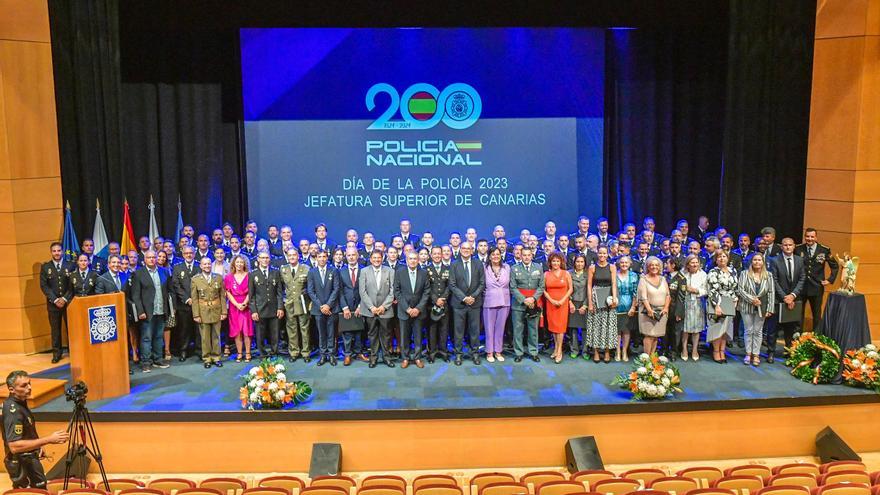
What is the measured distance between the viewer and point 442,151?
10.2 metres

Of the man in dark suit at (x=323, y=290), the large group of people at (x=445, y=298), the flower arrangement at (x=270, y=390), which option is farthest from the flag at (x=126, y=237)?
the flower arrangement at (x=270, y=390)

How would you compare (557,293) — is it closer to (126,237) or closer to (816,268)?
(816,268)

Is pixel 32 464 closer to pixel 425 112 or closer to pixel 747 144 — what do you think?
pixel 425 112

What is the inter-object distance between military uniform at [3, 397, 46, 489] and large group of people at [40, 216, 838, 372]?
7.31 ft

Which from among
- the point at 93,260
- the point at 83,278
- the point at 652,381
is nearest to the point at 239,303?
the point at 83,278

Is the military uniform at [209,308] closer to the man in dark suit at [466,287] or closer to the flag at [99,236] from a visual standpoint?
the flag at [99,236]

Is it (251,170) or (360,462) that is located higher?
(251,170)

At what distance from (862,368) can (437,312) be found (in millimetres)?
3980

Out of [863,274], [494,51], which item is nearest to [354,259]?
[494,51]

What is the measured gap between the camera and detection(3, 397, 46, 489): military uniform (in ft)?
17.2

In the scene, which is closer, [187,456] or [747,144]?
[187,456]

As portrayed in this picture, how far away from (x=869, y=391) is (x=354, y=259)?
16.4 ft

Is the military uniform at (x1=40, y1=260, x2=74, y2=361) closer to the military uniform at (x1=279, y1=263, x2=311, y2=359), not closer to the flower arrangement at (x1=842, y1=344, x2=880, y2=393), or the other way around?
the military uniform at (x1=279, y1=263, x2=311, y2=359)

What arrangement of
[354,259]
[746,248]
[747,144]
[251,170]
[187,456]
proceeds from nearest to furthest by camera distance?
[187,456], [354,259], [746,248], [747,144], [251,170]
